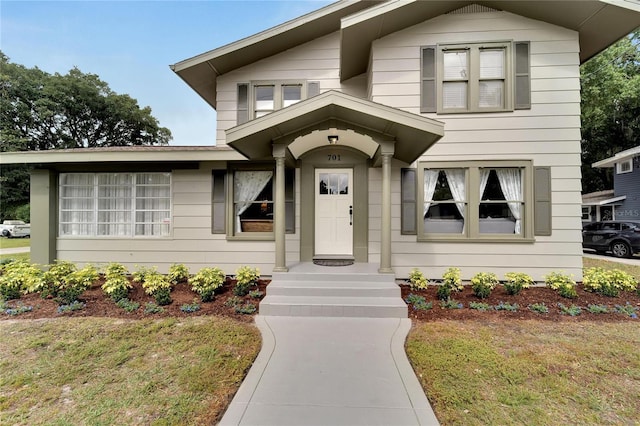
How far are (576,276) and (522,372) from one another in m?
4.45

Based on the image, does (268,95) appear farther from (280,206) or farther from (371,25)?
(280,206)

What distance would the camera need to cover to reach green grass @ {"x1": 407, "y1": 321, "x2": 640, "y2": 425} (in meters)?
2.34

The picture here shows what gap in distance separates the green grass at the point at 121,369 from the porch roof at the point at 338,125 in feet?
10.0

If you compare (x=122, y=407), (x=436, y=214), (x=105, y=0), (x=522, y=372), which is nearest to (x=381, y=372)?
(x=522, y=372)

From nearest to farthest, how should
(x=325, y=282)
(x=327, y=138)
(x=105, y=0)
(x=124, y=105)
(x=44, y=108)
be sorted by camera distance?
(x=325, y=282), (x=327, y=138), (x=105, y=0), (x=44, y=108), (x=124, y=105)

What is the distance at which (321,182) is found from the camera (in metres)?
6.58

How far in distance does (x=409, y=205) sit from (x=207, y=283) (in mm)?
4284

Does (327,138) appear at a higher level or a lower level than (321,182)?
higher

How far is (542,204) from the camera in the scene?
5.94 metres

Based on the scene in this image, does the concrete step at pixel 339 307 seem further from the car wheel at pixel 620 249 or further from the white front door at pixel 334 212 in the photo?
the car wheel at pixel 620 249

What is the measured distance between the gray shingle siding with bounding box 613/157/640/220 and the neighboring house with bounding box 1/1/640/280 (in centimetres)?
1313

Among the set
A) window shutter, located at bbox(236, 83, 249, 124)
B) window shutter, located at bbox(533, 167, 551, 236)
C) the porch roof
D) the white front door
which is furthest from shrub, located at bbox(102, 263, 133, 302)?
window shutter, located at bbox(533, 167, 551, 236)

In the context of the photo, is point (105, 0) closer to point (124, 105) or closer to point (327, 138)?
point (327, 138)

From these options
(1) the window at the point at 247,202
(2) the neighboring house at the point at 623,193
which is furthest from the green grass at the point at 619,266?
(1) the window at the point at 247,202
